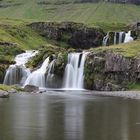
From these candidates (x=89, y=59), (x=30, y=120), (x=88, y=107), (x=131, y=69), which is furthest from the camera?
(x=89, y=59)

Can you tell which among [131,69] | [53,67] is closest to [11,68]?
[53,67]

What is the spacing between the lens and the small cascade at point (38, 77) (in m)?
188

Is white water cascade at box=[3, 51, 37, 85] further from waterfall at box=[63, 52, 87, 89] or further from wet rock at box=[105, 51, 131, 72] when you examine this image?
wet rock at box=[105, 51, 131, 72]

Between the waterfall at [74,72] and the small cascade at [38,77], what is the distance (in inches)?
346

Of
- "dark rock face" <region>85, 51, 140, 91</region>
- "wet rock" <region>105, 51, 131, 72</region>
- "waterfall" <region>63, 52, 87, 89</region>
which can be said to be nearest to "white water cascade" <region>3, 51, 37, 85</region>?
"waterfall" <region>63, 52, 87, 89</region>

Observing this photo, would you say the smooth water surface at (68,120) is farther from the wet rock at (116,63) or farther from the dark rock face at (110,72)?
the wet rock at (116,63)

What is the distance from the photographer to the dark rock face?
17262 centimetres

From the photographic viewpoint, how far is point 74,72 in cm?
18625

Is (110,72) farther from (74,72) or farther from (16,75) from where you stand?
(16,75)

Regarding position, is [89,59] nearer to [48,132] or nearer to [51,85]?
[51,85]

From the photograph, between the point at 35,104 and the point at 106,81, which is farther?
the point at 106,81

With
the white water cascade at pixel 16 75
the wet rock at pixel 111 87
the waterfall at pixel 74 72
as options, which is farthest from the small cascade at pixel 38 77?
the wet rock at pixel 111 87

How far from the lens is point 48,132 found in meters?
72.7

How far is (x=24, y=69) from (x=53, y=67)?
1434 cm
